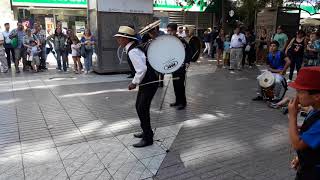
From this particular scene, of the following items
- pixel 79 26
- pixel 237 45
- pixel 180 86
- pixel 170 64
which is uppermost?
pixel 79 26

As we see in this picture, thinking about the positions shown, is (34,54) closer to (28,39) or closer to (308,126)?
(28,39)

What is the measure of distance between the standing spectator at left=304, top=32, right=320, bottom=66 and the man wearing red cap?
9111 millimetres

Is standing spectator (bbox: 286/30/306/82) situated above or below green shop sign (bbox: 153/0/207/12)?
below

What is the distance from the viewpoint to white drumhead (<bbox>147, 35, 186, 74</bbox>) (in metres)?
4.69

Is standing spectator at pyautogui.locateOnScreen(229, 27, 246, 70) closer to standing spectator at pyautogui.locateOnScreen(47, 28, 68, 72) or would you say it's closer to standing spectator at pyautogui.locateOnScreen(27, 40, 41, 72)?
standing spectator at pyautogui.locateOnScreen(47, 28, 68, 72)

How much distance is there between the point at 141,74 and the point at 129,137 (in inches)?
49.7

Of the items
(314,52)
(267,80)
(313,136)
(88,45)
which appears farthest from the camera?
(88,45)

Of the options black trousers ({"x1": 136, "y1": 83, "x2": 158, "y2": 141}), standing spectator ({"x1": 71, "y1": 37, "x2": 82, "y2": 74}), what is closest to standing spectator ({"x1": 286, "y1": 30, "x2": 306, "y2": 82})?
standing spectator ({"x1": 71, "y1": 37, "x2": 82, "y2": 74})

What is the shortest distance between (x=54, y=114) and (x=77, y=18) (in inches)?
583

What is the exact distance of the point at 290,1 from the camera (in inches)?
811

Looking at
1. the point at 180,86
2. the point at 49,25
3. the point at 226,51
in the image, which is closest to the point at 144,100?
the point at 180,86

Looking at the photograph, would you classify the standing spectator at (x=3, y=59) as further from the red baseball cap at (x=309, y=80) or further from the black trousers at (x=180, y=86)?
the red baseball cap at (x=309, y=80)

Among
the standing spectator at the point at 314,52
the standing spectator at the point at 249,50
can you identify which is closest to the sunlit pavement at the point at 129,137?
the standing spectator at the point at 314,52

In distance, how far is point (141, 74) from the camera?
14.6 ft
